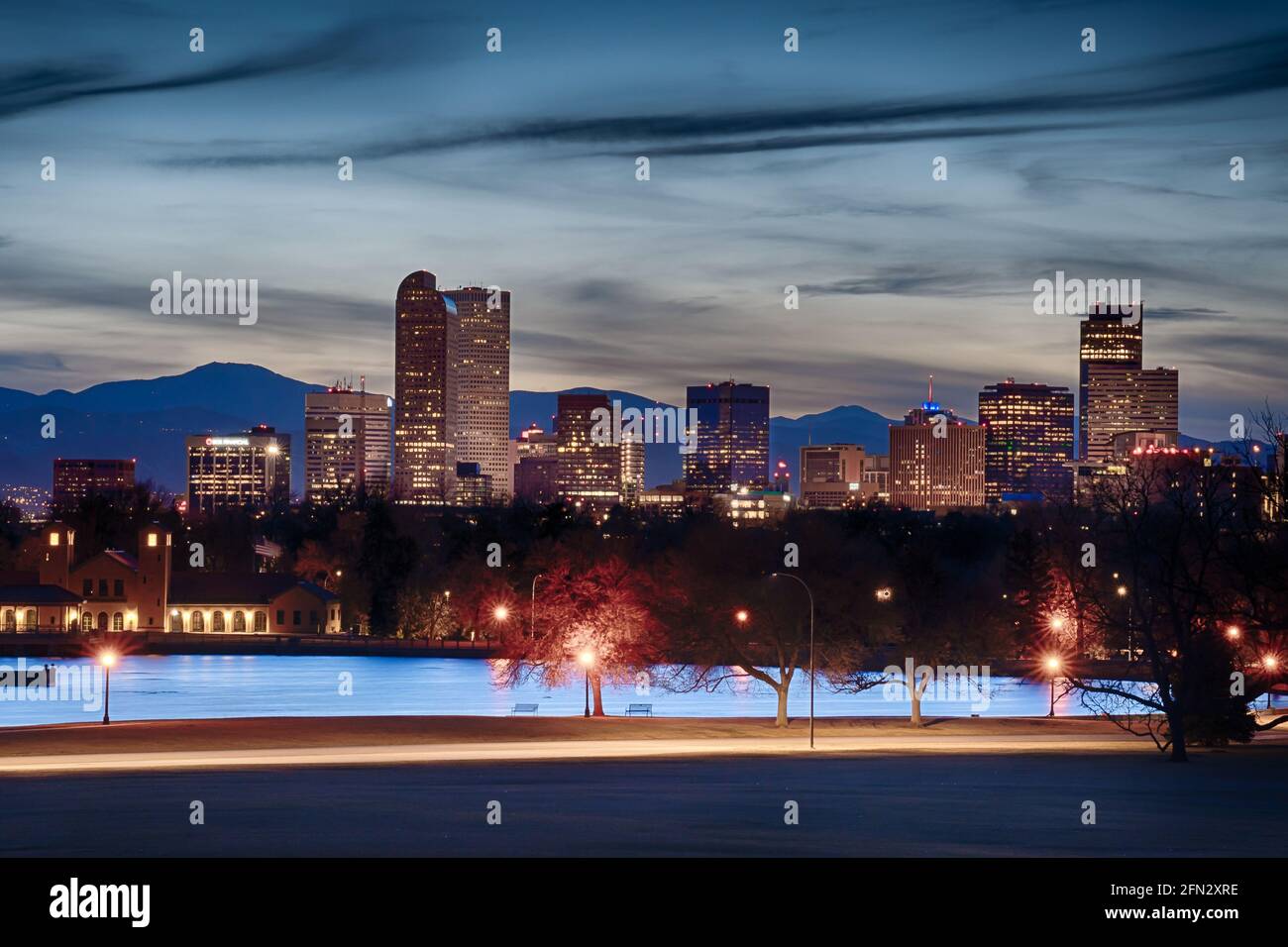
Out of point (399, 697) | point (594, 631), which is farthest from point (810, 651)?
point (399, 697)

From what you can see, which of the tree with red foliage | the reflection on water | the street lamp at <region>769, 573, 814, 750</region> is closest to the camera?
the street lamp at <region>769, 573, 814, 750</region>

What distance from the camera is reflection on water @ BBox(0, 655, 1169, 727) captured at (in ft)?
240

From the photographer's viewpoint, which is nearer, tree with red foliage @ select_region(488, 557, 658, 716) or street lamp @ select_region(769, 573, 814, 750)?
street lamp @ select_region(769, 573, 814, 750)

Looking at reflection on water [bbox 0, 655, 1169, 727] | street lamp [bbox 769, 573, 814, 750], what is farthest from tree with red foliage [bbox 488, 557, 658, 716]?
street lamp [bbox 769, 573, 814, 750]

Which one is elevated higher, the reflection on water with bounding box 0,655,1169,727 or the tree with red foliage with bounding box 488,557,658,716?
the tree with red foliage with bounding box 488,557,658,716

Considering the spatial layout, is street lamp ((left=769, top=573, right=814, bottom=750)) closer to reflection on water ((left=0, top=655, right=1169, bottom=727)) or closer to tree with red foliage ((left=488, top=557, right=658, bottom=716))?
tree with red foliage ((left=488, top=557, right=658, bottom=716))

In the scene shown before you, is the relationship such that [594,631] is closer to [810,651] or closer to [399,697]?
[810,651]

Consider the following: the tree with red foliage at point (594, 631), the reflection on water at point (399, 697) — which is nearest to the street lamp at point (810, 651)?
the tree with red foliage at point (594, 631)

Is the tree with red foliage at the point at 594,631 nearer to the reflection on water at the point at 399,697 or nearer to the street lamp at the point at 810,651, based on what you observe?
the reflection on water at the point at 399,697

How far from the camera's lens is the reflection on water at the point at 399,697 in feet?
240

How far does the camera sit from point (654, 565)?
81750 millimetres

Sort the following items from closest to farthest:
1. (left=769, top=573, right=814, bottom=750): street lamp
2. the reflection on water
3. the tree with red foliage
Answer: (left=769, top=573, right=814, bottom=750): street lamp → the tree with red foliage → the reflection on water
